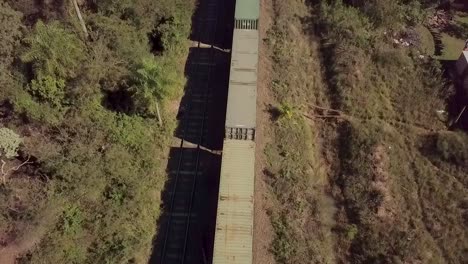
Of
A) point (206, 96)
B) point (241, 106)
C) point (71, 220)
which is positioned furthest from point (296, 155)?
point (71, 220)

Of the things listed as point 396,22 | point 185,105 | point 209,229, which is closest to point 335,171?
point 209,229

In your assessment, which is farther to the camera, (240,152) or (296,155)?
(296,155)

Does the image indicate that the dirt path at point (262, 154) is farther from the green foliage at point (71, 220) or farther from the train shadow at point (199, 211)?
the green foliage at point (71, 220)

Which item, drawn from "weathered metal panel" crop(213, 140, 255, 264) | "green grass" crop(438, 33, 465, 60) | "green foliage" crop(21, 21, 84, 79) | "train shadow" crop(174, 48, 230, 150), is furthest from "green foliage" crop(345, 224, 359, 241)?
"green grass" crop(438, 33, 465, 60)

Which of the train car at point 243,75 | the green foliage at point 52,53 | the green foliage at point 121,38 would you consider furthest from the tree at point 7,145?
the train car at point 243,75

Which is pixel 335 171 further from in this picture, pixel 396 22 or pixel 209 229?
pixel 396 22

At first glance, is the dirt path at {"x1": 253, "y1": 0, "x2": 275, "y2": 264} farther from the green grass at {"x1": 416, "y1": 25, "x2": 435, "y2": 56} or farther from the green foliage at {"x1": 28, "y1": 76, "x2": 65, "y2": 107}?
the green grass at {"x1": 416, "y1": 25, "x2": 435, "y2": 56}

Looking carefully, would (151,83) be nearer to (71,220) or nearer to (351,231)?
(71,220)
